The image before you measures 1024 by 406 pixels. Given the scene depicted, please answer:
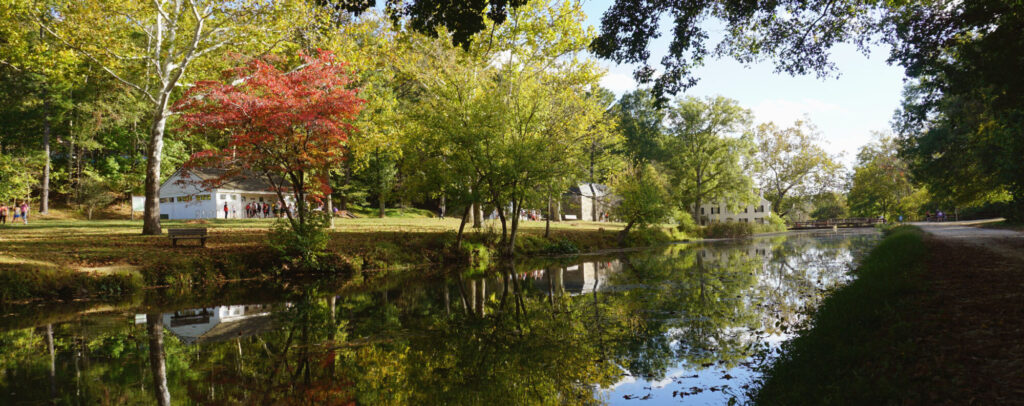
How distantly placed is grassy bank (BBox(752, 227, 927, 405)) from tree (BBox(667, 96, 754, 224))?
45622mm

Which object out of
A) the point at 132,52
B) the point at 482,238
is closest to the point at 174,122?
the point at 132,52

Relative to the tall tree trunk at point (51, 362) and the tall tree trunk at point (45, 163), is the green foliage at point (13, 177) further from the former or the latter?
the tall tree trunk at point (51, 362)

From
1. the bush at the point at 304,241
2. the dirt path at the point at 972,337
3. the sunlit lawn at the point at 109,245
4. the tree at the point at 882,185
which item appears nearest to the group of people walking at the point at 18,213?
the sunlit lawn at the point at 109,245

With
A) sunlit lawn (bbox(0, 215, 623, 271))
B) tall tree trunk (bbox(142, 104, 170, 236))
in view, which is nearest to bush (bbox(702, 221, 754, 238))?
sunlit lawn (bbox(0, 215, 623, 271))

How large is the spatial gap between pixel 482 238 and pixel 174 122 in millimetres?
34778

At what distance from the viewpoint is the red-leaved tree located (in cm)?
1512

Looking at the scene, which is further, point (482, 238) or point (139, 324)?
point (482, 238)

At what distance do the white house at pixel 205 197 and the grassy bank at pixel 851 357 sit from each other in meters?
37.8

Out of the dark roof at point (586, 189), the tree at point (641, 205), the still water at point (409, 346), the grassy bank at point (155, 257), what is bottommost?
the still water at point (409, 346)

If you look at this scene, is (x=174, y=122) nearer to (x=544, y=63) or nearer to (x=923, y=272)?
(x=544, y=63)

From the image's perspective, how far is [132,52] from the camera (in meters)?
20.9

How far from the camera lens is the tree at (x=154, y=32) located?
730 inches

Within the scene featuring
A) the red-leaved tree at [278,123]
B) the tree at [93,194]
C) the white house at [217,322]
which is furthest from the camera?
the tree at [93,194]

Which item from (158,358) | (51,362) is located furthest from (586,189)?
(51,362)
